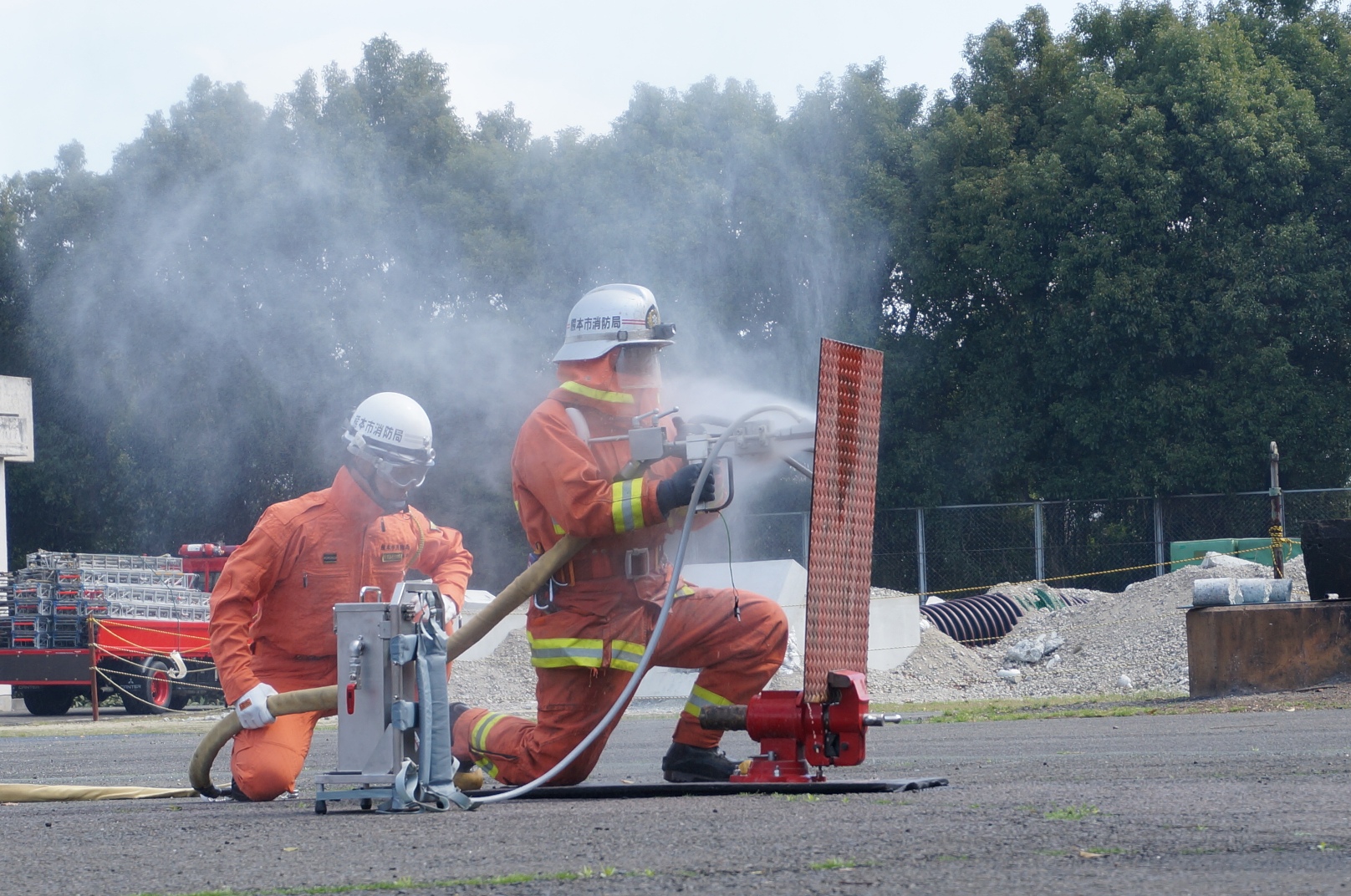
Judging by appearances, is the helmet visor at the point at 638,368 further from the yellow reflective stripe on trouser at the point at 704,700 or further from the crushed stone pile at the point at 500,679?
the crushed stone pile at the point at 500,679

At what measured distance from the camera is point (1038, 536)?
2239 cm

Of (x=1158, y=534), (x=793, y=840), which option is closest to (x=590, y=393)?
(x=793, y=840)

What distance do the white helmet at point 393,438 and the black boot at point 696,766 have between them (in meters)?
1.71

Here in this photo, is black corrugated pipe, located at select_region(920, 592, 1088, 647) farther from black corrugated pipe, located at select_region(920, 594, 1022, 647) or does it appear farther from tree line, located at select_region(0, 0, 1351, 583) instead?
tree line, located at select_region(0, 0, 1351, 583)

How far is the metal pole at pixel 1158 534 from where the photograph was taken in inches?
862

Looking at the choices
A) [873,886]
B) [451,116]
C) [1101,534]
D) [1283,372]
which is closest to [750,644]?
[873,886]

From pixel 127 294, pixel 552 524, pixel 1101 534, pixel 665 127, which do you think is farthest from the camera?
pixel 127 294

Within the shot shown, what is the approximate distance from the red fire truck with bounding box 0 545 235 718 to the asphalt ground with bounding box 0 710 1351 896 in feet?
40.7

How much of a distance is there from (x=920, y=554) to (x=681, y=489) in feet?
60.7

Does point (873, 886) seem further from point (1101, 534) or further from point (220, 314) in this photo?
point (220, 314)

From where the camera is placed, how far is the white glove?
18.7 ft

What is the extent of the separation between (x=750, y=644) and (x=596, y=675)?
1.92ft

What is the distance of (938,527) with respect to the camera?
2395 cm

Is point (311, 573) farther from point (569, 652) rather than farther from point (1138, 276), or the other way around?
point (1138, 276)
